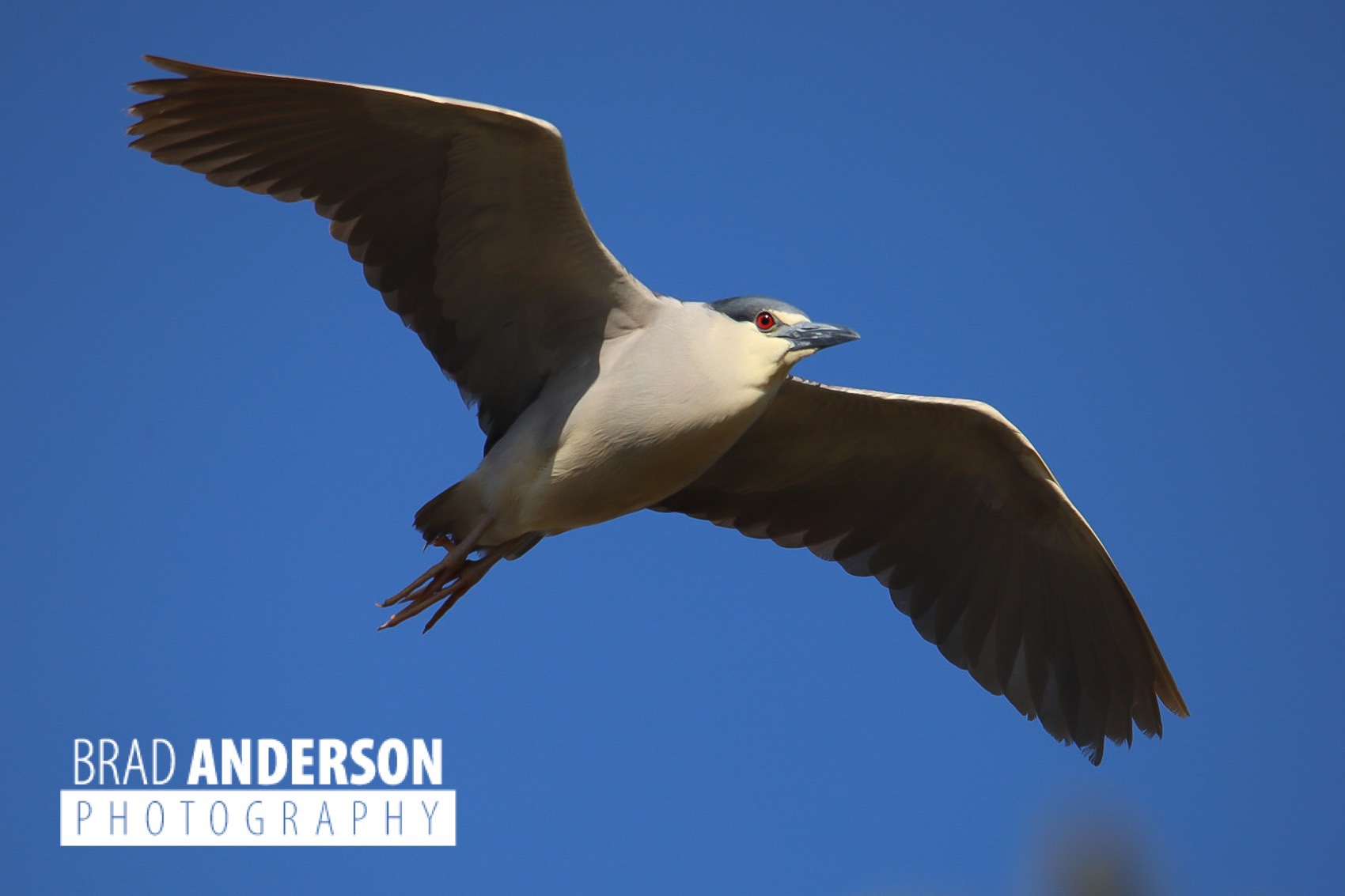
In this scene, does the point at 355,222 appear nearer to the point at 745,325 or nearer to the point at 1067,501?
the point at 745,325

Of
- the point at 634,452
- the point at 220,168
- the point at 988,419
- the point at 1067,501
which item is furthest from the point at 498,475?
the point at 1067,501

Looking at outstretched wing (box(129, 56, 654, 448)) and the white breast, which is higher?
outstretched wing (box(129, 56, 654, 448))

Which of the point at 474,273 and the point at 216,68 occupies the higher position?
the point at 216,68

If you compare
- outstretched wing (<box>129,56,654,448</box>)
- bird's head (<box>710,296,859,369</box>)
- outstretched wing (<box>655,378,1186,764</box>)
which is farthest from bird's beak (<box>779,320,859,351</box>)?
outstretched wing (<box>655,378,1186,764</box>)

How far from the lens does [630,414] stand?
22.8 feet

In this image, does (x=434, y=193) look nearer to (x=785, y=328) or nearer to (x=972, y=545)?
(x=785, y=328)

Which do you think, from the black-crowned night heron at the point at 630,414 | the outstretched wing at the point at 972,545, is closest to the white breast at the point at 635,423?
the black-crowned night heron at the point at 630,414

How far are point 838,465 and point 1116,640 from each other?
1808 mm

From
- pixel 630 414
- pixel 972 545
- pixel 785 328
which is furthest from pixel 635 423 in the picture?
pixel 972 545

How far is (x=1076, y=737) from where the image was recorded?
8.51 metres

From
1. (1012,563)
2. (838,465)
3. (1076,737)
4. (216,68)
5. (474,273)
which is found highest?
(216,68)

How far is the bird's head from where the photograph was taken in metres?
6.59

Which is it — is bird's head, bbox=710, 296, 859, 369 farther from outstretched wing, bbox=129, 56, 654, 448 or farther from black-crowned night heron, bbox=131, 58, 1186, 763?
outstretched wing, bbox=129, 56, 654, 448

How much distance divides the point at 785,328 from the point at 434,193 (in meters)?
1.72
